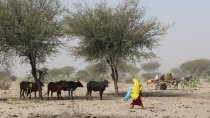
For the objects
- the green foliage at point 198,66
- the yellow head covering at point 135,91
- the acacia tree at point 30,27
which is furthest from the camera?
the green foliage at point 198,66

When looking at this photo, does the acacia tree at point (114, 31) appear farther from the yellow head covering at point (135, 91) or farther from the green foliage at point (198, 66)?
the green foliage at point (198, 66)

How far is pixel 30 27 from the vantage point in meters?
26.1

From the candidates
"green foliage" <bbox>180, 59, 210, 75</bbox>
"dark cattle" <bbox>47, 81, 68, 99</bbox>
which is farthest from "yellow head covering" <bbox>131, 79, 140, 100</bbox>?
"green foliage" <bbox>180, 59, 210, 75</bbox>

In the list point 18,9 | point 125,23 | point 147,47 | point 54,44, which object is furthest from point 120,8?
point 18,9

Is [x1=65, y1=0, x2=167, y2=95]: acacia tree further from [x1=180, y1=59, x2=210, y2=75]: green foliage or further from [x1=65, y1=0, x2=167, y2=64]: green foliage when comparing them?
[x1=180, y1=59, x2=210, y2=75]: green foliage

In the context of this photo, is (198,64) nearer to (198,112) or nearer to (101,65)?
(101,65)

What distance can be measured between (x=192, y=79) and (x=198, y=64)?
136 feet

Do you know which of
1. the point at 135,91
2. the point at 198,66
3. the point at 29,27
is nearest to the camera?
the point at 135,91

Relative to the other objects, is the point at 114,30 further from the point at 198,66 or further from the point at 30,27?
the point at 198,66

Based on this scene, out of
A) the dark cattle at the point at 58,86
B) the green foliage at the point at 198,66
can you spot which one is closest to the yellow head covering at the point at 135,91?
the dark cattle at the point at 58,86

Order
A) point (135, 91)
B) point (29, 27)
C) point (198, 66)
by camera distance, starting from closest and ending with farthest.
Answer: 1. point (135, 91)
2. point (29, 27)
3. point (198, 66)

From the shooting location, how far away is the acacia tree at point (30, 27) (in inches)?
1018

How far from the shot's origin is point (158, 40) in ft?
→ 102

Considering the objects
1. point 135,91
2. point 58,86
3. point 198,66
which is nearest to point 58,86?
point 58,86
